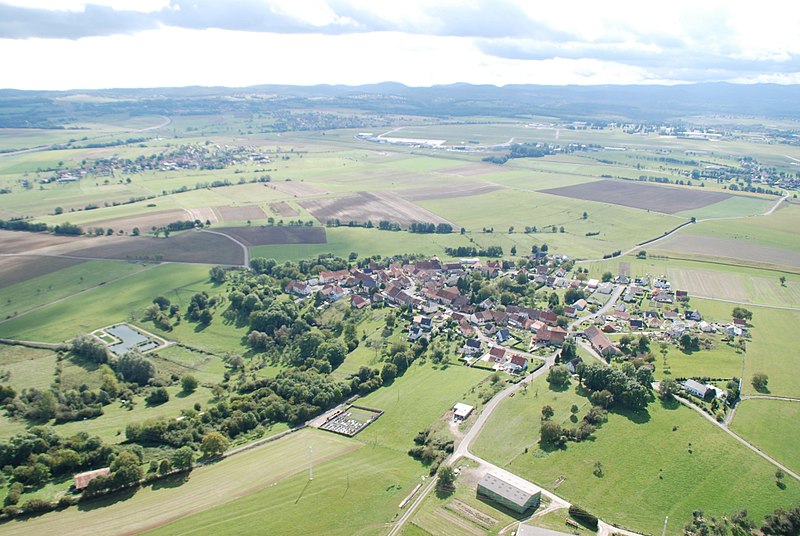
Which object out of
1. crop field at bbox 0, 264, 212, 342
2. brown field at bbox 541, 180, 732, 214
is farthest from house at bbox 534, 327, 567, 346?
brown field at bbox 541, 180, 732, 214

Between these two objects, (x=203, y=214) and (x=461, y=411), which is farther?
(x=203, y=214)

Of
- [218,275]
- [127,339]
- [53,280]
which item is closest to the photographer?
[127,339]

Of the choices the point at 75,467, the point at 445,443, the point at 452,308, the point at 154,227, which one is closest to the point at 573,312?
the point at 452,308

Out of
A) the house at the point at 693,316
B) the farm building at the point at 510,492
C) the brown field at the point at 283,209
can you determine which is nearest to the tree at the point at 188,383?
the farm building at the point at 510,492

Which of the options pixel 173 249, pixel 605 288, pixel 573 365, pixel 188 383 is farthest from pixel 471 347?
pixel 173 249

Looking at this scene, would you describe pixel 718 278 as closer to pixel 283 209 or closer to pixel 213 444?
pixel 213 444

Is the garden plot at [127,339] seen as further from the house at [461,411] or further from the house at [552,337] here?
the house at [552,337]
